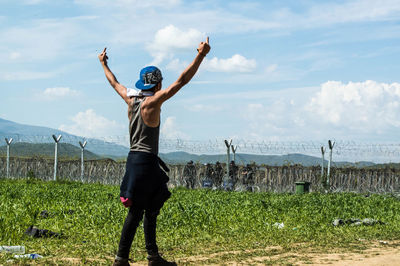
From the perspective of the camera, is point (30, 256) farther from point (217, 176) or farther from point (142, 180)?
point (217, 176)

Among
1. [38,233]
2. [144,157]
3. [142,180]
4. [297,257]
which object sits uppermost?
[144,157]

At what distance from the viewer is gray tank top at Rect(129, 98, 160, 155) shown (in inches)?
237

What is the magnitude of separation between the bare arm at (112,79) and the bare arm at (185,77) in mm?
470

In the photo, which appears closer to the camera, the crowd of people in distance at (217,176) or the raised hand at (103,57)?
the raised hand at (103,57)

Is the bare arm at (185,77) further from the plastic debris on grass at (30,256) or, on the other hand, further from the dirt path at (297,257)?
the plastic debris on grass at (30,256)

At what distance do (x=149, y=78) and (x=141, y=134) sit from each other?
2.00ft

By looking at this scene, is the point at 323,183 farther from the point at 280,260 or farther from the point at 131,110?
the point at 131,110

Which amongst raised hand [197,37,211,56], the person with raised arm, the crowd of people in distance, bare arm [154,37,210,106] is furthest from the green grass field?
the crowd of people in distance

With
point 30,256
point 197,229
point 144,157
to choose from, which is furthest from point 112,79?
point 197,229

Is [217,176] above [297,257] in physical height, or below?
above

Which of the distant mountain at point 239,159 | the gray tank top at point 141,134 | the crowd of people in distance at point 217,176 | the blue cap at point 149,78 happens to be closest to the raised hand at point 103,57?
the blue cap at point 149,78

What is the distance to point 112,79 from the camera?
6504 millimetres

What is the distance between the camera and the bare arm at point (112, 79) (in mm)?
6281

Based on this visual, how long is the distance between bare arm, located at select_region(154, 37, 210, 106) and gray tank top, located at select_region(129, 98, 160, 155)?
0.27 m
